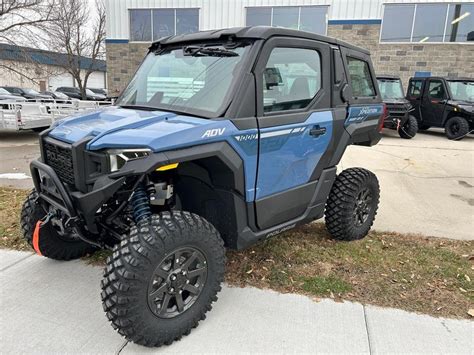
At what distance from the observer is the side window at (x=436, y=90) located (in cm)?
1274

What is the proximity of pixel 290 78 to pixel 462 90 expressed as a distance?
12.0 m

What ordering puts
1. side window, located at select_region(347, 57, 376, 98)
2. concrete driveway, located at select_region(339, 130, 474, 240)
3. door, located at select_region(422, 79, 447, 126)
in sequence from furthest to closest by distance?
door, located at select_region(422, 79, 447, 126) → concrete driveway, located at select_region(339, 130, 474, 240) → side window, located at select_region(347, 57, 376, 98)

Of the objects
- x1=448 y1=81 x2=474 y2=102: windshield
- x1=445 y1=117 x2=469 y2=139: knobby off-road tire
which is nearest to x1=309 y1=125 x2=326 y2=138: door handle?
x1=445 y1=117 x2=469 y2=139: knobby off-road tire

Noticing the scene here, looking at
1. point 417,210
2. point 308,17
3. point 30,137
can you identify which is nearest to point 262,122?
point 417,210

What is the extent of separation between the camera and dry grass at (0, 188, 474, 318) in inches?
124

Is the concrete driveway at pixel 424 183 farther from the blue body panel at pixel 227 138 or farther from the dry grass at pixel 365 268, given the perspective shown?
the blue body panel at pixel 227 138

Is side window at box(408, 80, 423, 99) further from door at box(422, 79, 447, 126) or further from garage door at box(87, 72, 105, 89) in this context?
garage door at box(87, 72, 105, 89)

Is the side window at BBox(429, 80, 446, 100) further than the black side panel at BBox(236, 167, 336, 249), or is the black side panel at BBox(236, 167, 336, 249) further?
the side window at BBox(429, 80, 446, 100)

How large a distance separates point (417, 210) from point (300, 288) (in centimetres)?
305

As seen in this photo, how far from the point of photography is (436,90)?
42.5 feet

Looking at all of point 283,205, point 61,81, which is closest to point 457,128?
point 283,205

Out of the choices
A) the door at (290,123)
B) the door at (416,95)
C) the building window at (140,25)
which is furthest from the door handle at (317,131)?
the building window at (140,25)

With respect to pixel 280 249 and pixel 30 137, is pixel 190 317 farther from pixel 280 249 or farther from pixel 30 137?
pixel 30 137

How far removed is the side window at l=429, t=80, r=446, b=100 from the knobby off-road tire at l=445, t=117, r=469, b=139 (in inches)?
35.8
